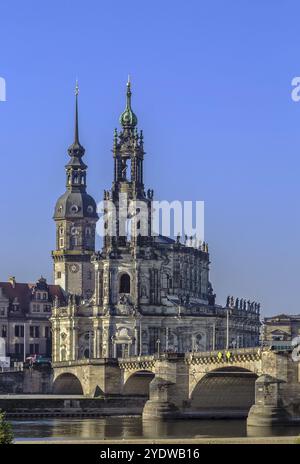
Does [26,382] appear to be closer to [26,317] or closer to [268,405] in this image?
[26,317]

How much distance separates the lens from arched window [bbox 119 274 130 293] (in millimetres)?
167000

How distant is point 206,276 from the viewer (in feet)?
639

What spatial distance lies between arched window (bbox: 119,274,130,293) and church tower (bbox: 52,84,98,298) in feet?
69.8

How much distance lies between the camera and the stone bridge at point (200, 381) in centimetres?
10475

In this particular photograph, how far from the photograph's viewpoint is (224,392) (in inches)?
4956

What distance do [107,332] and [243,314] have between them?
1001 inches

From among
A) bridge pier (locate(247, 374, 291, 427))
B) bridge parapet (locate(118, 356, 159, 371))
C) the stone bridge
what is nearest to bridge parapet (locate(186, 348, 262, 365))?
the stone bridge

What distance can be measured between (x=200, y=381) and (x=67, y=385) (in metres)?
38.0

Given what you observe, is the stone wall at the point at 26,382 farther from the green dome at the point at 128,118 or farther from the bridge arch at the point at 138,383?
the green dome at the point at 128,118

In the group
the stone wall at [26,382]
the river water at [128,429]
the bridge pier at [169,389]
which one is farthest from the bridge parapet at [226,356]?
the stone wall at [26,382]

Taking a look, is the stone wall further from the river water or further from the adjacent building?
the river water

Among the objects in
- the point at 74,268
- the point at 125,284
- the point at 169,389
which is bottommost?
the point at 169,389

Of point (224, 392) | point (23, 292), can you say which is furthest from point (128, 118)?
point (224, 392)
